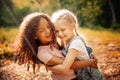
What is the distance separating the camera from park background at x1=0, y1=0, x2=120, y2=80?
8.36 ft

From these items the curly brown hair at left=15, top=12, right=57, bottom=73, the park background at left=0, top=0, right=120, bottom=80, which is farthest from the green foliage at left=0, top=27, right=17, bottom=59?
the curly brown hair at left=15, top=12, right=57, bottom=73

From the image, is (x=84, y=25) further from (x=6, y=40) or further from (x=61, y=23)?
(x=61, y=23)

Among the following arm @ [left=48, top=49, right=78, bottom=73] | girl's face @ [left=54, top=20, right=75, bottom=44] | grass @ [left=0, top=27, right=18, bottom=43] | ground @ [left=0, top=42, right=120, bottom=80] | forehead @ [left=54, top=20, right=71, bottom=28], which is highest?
forehead @ [left=54, top=20, right=71, bottom=28]

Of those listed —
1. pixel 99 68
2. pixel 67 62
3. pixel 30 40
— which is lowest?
pixel 99 68

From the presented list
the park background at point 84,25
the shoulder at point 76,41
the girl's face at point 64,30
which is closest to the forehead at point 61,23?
the girl's face at point 64,30

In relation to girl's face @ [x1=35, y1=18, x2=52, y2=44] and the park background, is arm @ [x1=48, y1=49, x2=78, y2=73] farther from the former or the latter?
the park background

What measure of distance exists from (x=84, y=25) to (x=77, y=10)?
0.14 metres

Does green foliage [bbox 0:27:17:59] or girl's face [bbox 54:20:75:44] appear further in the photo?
green foliage [bbox 0:27:17:59]

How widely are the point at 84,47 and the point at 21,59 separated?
33cm

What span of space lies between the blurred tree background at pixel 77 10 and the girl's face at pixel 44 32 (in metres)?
1.01

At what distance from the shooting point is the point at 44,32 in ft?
5.00

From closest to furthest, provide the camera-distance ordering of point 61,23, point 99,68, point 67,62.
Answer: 1. point 67,62
2. point 61,23
3. point 99,68

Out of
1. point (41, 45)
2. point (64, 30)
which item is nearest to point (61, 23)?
point (64, 30)

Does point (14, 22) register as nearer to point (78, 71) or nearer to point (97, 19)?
point (97, 19)
